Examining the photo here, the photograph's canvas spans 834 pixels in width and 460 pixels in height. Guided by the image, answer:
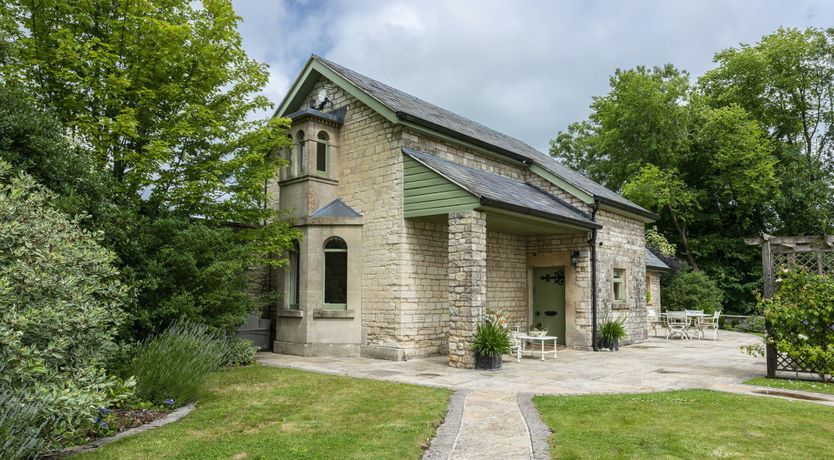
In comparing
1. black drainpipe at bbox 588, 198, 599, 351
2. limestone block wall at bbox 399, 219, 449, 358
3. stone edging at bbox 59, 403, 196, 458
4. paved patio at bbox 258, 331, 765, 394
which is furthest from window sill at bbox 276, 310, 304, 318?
black drainpipe at bbox 588, 198, 599, 351

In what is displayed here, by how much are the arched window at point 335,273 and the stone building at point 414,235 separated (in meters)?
0.03

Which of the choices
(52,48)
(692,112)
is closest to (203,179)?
(52,48)

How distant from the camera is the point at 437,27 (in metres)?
14.6

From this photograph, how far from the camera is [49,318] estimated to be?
171 inches

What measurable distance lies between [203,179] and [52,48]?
11.8 feet

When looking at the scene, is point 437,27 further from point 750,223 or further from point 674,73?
point 750,223

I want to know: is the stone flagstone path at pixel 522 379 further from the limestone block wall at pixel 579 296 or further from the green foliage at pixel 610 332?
the limestone block wall at pixel 579 296

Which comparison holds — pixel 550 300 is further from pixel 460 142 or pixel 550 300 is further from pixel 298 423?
pixel 298 423

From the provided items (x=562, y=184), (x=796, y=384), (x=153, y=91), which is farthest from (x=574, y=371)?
(x=153, y=91)

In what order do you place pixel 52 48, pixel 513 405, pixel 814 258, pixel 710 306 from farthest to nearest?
pixel 710 306
pixel 52 48
pixel 814 258
pixel 513 405

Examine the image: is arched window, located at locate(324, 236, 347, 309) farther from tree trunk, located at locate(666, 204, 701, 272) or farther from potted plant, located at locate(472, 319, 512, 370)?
tree trunk, located at locate(666, 204, 701, 272)

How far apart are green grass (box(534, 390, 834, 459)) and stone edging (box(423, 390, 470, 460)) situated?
97 centimetres

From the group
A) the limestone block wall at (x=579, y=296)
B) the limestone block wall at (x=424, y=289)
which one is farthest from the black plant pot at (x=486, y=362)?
the limestone block wall at (x=579, y=296)

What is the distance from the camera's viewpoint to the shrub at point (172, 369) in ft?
21.2
